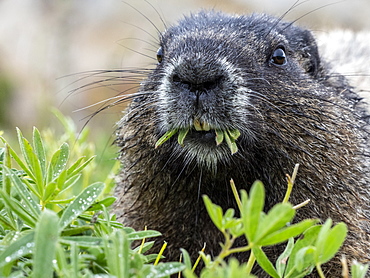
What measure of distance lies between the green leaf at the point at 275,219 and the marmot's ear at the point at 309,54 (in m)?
3.07

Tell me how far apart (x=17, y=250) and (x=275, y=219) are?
88cm

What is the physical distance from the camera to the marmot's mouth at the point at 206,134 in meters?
3.08

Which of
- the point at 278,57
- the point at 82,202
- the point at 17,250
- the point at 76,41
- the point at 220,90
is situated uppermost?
the point at 76,41

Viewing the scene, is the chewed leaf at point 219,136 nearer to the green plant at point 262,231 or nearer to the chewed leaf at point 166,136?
the chewed leaf at point 166,136

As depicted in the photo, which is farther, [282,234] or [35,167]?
[35,167]

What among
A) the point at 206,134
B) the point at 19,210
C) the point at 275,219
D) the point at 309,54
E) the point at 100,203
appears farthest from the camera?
the point at 309,54

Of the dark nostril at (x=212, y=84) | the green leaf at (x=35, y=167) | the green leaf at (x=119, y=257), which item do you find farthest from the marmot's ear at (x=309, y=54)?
the green leaf at (x=119, y=257)

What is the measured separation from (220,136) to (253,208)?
1.45 metres

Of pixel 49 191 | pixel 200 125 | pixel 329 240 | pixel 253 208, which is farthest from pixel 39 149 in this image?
pixel 329 240

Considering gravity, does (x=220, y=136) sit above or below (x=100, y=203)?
above

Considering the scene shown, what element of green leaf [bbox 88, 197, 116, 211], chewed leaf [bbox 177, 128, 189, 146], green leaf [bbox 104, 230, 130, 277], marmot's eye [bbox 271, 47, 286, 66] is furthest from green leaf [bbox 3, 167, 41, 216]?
marmot's eye [bbox 271, 47, 286, 66]

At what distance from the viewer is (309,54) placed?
461 cm

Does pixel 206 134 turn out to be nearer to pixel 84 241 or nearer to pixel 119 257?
pixel 84 241

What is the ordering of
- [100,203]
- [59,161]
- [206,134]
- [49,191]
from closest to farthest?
1. [49,191]
2. [100,203]
3. [59,161]
4. [206,134]
